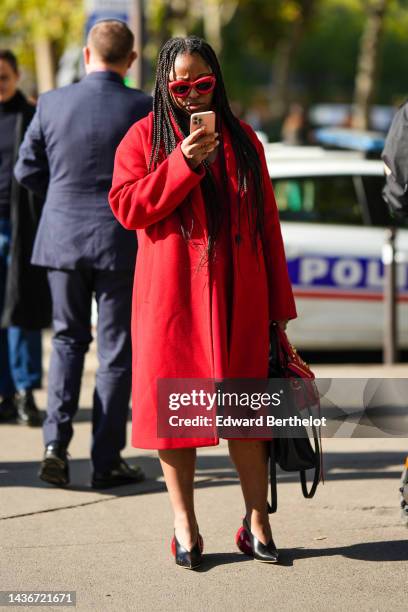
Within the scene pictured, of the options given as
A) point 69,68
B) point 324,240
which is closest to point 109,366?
point 324,240

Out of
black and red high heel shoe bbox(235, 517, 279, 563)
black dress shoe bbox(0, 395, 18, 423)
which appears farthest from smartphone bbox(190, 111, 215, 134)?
black dress shoe bbox(0, 395, 18, 423)

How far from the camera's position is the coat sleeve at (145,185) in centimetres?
390

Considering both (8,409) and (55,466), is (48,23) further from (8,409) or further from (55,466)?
(55,466)

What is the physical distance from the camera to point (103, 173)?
202 inches

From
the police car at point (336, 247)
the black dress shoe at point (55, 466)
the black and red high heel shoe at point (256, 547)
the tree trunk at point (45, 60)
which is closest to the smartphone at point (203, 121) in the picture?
the black and red high heel shoe at point (256, 547)

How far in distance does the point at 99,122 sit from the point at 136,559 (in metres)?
1.94

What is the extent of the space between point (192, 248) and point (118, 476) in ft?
5.42

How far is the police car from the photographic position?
836 centimetres

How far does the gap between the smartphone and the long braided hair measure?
0.69 feet

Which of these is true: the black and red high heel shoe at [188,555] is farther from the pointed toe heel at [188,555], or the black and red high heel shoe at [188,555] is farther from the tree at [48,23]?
the tree at [48,23]

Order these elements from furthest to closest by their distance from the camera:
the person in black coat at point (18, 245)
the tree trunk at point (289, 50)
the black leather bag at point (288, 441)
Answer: the tree trunk at point (289, 50) < the person in black coat at point (18, 245) < the black leather bag at point (288, 441)

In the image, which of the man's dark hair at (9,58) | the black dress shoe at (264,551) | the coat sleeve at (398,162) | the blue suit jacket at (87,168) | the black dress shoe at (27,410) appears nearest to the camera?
the black dress shoe at (264,551)

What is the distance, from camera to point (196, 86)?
3947 millimetres

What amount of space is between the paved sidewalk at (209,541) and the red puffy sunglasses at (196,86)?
5.49ft
